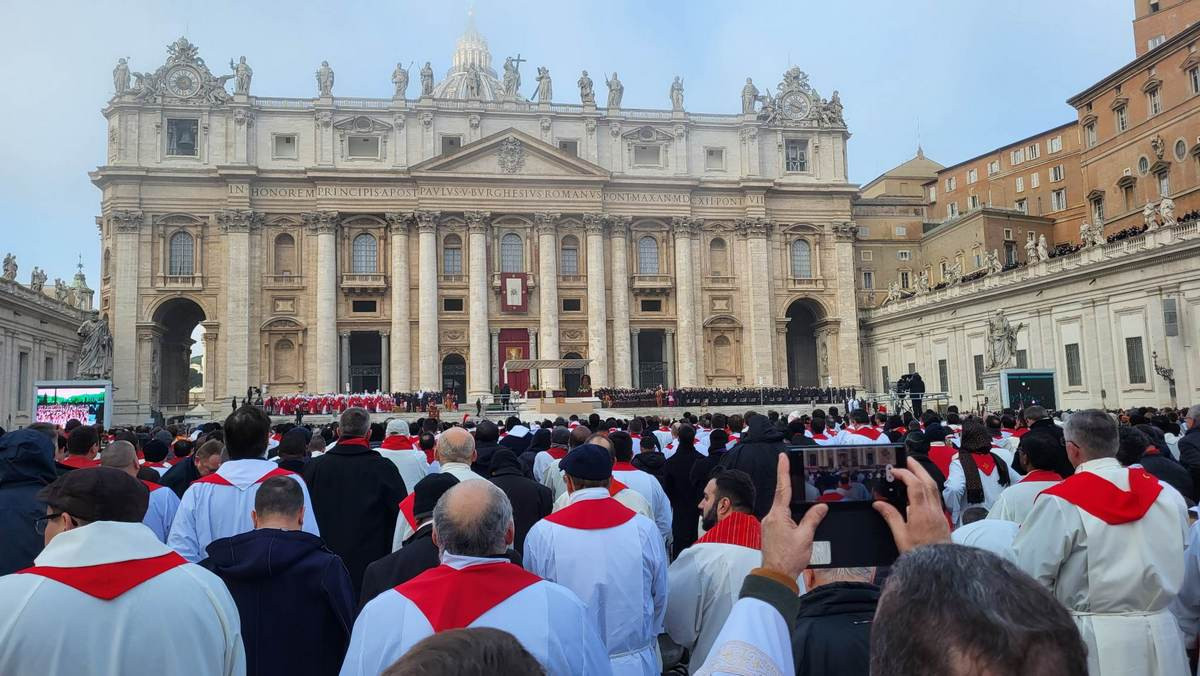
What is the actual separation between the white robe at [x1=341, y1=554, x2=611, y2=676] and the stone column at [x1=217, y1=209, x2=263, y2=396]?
46838 millimetres

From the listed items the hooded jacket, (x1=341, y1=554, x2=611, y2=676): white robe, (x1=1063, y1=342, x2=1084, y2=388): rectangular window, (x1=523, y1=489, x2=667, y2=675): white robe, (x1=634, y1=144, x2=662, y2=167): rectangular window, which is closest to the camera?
(x1=341, y1=554, x2=611, y2=676): white robe

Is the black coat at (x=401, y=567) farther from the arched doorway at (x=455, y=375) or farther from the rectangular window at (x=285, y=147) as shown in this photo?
the rectangular window at (x=285, y=147)

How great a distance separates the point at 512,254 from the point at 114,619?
4802 cm

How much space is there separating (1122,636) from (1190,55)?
4638 centimetres

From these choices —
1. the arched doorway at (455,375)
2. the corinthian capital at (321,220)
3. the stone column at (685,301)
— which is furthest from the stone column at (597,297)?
the corinthian capital at (321,220)

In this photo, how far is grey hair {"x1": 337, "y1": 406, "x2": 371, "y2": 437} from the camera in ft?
23.9

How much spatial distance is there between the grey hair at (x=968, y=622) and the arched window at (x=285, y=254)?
1990 inches

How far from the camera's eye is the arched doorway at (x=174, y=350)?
47500 millimetres

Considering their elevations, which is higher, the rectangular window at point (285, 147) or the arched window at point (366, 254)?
the rectangular window at point (285, 147)

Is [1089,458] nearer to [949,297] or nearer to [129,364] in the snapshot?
[949,297]

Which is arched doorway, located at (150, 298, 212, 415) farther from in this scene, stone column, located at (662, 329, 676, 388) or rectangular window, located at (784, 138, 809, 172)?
rectangular window, located at (784, 138, 809, 172)

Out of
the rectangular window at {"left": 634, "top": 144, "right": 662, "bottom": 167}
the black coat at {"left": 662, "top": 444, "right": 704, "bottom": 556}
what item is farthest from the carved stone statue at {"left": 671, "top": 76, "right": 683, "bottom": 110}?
the black coat at {"left": 662, "top": 444, "right": 704, "bottom": 556}

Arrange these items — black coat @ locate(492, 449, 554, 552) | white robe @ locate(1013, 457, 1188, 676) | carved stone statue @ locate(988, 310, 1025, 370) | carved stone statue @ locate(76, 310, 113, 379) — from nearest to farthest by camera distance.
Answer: white robe @ locate(1013, 457, 1188, 676) < black coat @ locate(492, 449, 554, 552) < carved stone statue @ locate(988, 310, 1025, 370) < carved stone statue @ locate(76, 310, 113, 379)

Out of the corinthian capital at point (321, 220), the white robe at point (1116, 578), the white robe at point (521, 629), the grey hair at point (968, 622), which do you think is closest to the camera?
the grey hair at point (968, 622)
